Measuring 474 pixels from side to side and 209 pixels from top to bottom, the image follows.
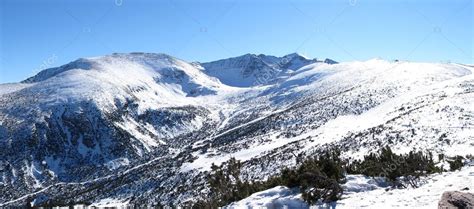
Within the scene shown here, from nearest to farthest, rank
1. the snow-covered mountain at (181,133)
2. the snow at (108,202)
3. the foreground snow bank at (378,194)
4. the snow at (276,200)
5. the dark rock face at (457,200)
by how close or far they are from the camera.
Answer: the dark rock face at (457,200)
the foreground snow bank at (378,194)
the snow at (276,200)
the snow-covered mountain at (181,133)
the snow at (108,202)

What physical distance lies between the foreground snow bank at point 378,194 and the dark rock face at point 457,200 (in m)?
1.59

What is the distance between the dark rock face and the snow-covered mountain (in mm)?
22776

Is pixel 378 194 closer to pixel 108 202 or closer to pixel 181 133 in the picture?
pixel 108 202

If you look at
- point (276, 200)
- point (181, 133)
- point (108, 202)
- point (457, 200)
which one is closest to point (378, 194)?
point (276, 200)

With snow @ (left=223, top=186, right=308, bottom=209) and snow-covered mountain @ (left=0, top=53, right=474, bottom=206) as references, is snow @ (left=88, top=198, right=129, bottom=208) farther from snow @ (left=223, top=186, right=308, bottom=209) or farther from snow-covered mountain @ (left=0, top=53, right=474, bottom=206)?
snow @ (left=223, top=186, right=308, bottom=209)

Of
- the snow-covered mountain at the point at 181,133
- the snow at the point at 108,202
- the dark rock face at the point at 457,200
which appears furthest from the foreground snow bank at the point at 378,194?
the snow at the point at 108,202

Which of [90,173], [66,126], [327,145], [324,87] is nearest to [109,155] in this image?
[90,173]

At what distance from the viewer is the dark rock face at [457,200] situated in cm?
1120

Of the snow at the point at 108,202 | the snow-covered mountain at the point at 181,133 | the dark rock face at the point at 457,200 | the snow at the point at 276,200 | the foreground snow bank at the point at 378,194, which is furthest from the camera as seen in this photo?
the snow at the point at 108,202

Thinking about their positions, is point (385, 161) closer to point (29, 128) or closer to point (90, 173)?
point (90, 173)

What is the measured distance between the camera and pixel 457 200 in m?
11.4

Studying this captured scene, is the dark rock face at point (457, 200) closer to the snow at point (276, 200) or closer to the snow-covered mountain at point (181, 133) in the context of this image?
the snow at point (276, 200)

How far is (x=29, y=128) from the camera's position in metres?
149

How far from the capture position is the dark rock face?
36.8 feet
